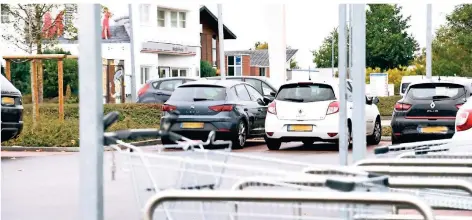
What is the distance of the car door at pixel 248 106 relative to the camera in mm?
18297

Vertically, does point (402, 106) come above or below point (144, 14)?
below

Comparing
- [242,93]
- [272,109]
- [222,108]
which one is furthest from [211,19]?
[272,109]

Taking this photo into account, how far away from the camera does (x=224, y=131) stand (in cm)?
1764

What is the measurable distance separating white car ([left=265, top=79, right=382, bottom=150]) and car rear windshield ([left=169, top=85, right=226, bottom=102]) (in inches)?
47.7

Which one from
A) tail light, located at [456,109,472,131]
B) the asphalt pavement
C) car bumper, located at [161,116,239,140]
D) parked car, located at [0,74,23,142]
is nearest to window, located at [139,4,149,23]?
the asphalt pavement

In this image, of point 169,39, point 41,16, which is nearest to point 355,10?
point 41,16

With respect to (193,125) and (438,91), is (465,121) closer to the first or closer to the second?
(438,91)

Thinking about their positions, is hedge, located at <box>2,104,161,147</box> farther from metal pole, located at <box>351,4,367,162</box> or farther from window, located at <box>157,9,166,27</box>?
window, located at <box>157,9,166,27</box>

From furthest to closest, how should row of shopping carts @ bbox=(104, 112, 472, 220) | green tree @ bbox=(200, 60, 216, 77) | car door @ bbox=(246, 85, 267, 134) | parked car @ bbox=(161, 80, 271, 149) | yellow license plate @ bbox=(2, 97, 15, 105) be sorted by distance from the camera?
green tree @ bbox=(200, 60, 216, 77) → car door @ bbox=(246, 85, 267, 134) → parked car @ bbox=(161, 80, 271, 149) → yellow license plate @ bbox=(2, 97, 15, 105) → row of shopping carts @ bbox=(104, 112, 472, 220)

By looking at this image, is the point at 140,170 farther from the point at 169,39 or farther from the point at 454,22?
the point at 169,39

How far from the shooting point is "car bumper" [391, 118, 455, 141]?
16.6 m

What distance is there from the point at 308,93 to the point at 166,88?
1148cm

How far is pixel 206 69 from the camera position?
60375mm

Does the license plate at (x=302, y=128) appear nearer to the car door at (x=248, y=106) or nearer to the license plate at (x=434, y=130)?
the car door at (x=248, y=106)
